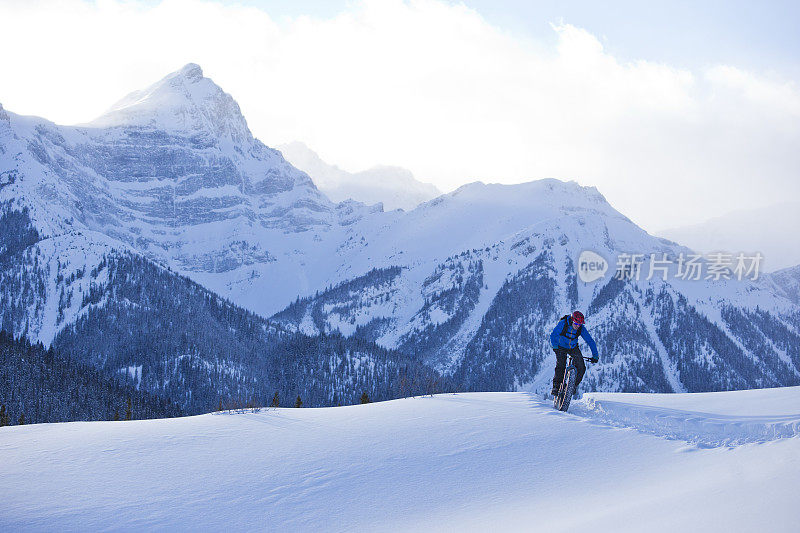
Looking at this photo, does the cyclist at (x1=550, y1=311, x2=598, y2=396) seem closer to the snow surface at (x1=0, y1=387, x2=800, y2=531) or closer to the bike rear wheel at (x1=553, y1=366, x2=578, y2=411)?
the bike rear wheel at (x1=553, y1=366, x2=578, y2=411)

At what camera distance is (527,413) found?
557 inches

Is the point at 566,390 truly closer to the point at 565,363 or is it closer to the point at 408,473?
the point at 565,363

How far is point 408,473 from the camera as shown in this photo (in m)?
10.6

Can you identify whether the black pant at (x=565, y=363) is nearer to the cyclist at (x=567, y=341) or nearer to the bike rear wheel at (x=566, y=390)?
the cyclist at (x=567, y=341)

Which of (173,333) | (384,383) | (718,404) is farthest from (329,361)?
(718,404)

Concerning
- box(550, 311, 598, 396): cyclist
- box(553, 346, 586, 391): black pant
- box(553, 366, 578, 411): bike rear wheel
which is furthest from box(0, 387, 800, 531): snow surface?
box(550, 311, 598, 396): cyclist

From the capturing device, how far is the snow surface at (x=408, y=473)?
27.3 ft

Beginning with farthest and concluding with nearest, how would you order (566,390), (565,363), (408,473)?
(565,363) < (566,390) < (408,473)

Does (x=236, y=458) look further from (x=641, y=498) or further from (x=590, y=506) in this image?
(x=641, y=498)

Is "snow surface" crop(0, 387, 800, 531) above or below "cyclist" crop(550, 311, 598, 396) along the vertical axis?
below

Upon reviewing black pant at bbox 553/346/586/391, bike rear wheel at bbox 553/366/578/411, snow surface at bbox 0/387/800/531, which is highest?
black pant at bbox 553/346/586/391

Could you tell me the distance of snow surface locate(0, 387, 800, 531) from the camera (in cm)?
831

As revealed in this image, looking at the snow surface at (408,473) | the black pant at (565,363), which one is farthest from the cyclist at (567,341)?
the snow surface at (408,473)

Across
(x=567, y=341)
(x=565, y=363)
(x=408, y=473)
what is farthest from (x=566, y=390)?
(x=408, y=473)
